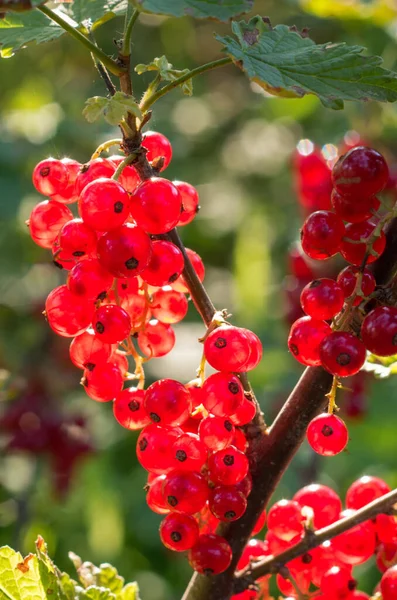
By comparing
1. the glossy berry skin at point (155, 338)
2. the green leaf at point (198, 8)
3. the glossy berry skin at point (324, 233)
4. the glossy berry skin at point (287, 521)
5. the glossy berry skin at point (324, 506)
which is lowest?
the glossy berry skin at point (324, 506)

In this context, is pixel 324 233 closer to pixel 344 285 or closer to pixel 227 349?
pixel 344 285

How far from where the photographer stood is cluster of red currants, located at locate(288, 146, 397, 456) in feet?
4.32

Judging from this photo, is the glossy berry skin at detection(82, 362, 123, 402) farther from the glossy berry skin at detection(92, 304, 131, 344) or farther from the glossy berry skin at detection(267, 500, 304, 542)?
the glossy berry skin at detection(267, 500, 304, 542)

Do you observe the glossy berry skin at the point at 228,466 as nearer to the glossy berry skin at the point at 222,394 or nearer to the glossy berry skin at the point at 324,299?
the glossy berry skin at the point at 222,394

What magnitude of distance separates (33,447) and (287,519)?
7.71 feet

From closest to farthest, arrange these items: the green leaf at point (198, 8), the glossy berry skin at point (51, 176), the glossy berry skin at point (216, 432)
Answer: the green leaf at point (198, 8)
the glossy berry skin at point (216, 432)
the glossy berry skin at point (51, 176)

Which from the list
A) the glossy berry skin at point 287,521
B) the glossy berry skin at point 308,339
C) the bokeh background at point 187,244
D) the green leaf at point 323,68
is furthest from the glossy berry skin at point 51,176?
the bokeh background at point 187,244

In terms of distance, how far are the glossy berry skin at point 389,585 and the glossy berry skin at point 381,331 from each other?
1.46 feet

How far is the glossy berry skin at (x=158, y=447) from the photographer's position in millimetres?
1385

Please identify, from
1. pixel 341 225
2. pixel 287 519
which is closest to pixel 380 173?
pixel 341 225

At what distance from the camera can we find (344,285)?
55.5 inches

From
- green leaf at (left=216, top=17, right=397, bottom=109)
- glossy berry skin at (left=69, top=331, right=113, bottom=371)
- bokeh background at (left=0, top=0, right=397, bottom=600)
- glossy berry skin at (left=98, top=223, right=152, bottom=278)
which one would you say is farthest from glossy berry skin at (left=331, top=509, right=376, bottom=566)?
bokeh background at (left=0, top=0, right=397, bottom=600)

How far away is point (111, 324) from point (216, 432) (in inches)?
9.4

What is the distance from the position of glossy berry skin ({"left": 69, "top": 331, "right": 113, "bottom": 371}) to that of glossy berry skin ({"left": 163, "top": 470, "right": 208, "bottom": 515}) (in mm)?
232
